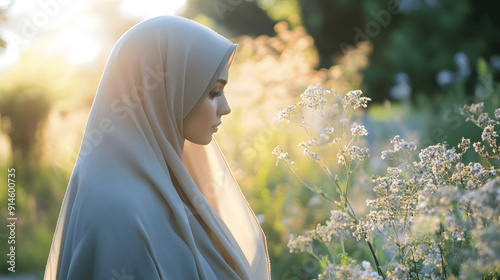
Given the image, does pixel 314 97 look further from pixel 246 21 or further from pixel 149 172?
pixel 246 21

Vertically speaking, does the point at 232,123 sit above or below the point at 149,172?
above

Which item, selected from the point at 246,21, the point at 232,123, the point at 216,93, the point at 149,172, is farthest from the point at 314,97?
the point at 246,21

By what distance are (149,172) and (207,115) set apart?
291 millimetres

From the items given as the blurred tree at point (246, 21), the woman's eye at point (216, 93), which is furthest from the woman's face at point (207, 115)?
the blurred tree at point (246, 21)

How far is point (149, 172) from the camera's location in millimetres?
1559

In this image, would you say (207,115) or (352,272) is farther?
(207,115)

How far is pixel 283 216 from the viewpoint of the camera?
3787 mm

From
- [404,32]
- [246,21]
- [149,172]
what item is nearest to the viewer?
[149,172]

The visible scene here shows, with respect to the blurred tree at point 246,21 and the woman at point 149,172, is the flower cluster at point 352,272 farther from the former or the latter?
the blurred tree at point 246,21

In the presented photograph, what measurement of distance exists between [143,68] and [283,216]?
2362 mm

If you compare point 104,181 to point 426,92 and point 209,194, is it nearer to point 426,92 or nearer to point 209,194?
point 209,194

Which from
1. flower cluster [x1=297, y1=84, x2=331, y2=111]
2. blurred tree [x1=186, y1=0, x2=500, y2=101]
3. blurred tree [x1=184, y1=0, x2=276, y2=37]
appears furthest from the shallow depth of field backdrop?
blurred tree [x1=184, y1=0, x2=276, y2=37]

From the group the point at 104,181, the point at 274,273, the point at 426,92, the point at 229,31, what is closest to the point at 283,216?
the point at 274,273

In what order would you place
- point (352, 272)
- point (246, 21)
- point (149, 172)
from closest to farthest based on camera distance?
1. point (352, 272)
2. point (149, 172)
3. point (246, 21)
